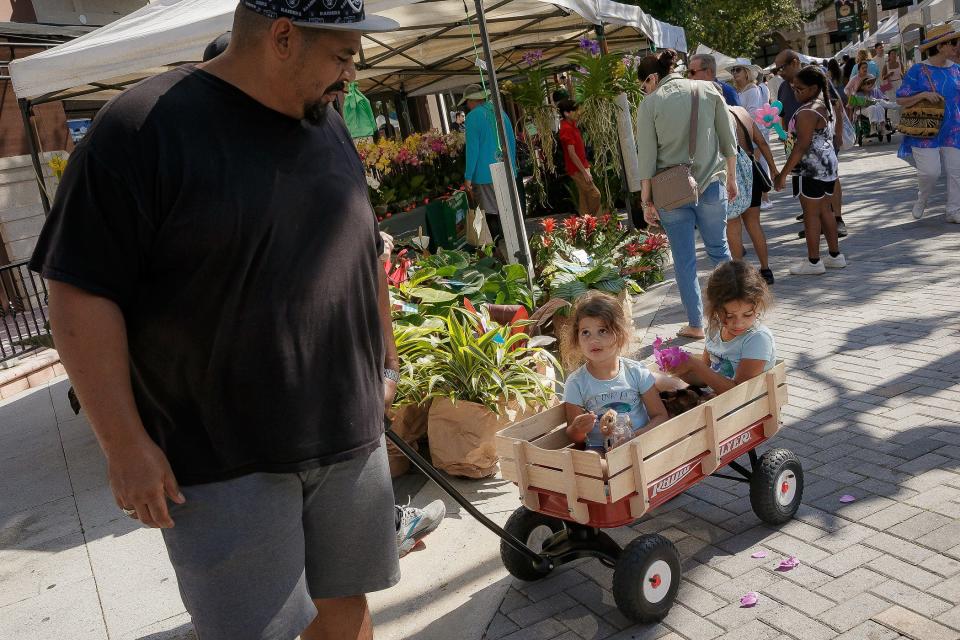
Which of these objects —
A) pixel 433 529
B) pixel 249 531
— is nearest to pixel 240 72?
pixel 249 531

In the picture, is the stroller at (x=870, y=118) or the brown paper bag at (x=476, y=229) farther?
the stroller at (x=870, y=118)

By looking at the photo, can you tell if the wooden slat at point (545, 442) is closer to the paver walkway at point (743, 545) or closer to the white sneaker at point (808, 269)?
the paver walkway at point (743, 545)

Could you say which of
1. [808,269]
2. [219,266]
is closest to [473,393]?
[219,266]

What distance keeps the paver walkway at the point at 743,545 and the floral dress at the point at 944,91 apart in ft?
10.5

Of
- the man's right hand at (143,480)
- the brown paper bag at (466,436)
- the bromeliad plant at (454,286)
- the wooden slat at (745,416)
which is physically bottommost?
the brown paper bag at (466,436)

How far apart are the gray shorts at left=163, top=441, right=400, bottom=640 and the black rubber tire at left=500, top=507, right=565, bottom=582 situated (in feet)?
3.98

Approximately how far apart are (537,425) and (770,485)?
950mm

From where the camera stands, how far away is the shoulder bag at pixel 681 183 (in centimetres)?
591

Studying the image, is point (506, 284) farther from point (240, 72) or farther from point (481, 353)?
point (240, 72)

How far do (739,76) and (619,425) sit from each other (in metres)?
10.1

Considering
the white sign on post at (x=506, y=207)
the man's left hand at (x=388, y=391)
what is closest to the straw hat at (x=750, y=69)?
the white sign on post at (x=506, y=207)

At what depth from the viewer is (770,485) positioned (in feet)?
11.3

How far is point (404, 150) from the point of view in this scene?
384 inches

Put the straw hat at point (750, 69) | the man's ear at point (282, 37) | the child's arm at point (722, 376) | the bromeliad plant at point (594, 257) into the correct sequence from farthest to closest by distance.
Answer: the straw hat at point (750, 69) < the bromeliad plant at point (594, 257) < the child's arm at point (722, 376) < the man's ear at point (282, 37)
